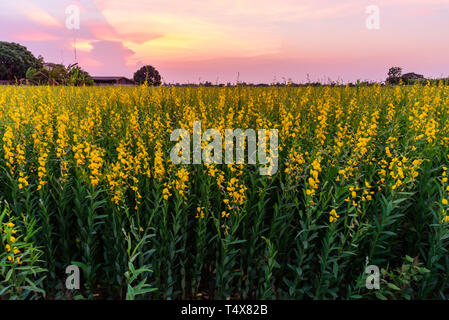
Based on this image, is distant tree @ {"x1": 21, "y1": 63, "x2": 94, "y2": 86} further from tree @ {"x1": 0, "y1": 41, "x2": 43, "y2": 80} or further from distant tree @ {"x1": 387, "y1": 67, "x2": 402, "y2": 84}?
tree @ {"x1": 0, "y1": 41, "x2": 43, "y2": 80}

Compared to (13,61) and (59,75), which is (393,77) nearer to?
(59,75)

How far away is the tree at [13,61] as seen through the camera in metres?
54.0

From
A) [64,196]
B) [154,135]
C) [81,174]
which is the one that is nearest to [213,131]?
[154,135]

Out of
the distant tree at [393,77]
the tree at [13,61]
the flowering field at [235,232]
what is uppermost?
the tree at [13,61]

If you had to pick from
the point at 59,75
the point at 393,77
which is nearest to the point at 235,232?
the point at 393,77

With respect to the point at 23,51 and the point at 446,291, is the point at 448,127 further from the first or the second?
the point at 23,51

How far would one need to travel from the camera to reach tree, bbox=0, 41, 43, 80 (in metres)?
54.0

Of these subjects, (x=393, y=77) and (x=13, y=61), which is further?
(x=13, y=61)

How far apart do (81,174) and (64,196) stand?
1.04ft

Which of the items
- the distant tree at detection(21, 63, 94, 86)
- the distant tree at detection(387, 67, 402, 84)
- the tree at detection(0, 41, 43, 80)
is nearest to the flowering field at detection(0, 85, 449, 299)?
the distant tree at detection(387, 67, 402, 84)

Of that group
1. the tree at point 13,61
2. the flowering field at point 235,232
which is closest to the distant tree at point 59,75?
the flowering field at point 235,232

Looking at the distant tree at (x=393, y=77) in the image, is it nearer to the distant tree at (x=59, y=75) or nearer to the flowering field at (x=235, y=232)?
the flowering field at (x=235, y=232)

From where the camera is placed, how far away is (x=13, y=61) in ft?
186

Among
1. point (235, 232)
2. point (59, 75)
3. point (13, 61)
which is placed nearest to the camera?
point (235, 232)
